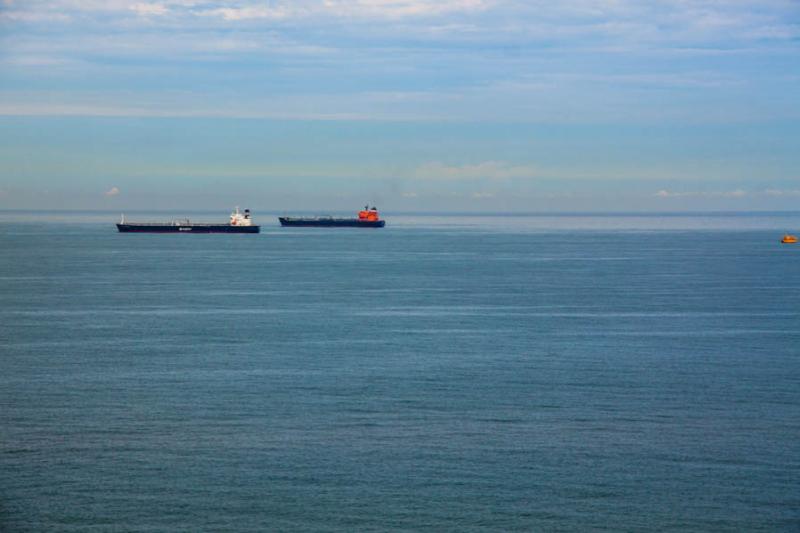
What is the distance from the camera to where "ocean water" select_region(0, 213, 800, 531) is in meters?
38.1

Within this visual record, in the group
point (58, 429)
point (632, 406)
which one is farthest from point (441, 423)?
point (58, 429)

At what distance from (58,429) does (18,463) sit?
187 inches

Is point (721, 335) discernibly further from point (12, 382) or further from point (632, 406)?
point (12, 382)

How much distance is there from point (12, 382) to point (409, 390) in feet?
65.3

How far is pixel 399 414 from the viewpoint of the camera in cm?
4966

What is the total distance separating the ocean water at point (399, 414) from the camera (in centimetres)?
3806

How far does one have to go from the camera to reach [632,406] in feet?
169

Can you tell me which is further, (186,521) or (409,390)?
(409,390)

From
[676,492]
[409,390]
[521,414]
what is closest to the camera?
[676,492]

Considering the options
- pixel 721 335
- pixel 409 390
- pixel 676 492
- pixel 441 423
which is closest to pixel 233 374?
pixel 409 390

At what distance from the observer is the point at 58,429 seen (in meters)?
46.8

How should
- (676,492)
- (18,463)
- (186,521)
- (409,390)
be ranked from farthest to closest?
(409,390)
(18,463)
(676,492)
(186,521)

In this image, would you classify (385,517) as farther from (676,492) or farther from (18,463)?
(18,463)

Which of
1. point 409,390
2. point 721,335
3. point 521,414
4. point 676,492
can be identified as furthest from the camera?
point 721,335
